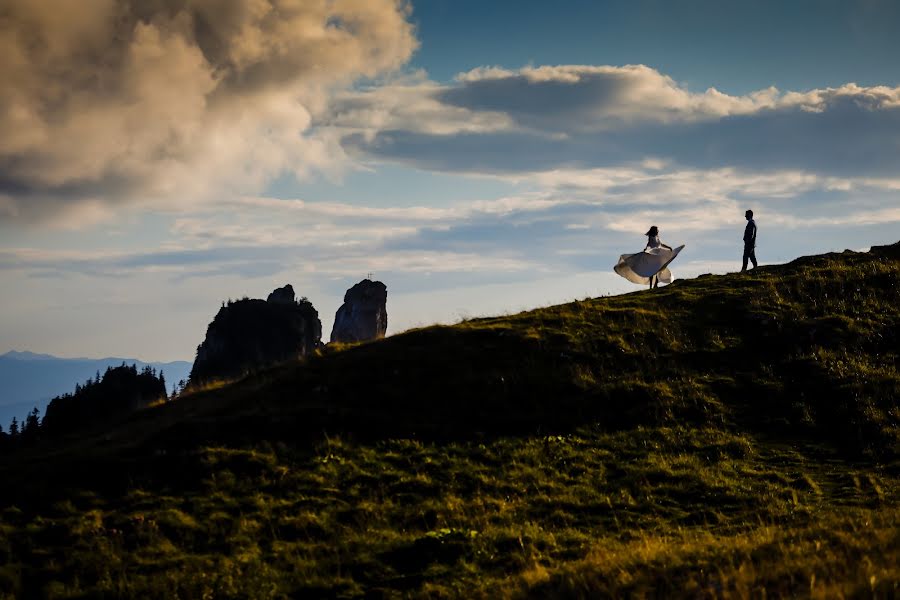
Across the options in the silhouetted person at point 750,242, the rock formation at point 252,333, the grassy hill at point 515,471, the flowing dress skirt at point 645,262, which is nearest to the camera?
the grassy hill at point 515,471

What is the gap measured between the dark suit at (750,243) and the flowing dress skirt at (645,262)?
18.5 feet

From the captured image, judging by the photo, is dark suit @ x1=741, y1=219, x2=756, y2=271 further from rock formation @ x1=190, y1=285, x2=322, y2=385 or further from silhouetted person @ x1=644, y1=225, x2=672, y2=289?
rock formation @ x1=190, y1=285, x2=322, y2=385

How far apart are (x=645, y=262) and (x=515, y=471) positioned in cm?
2464

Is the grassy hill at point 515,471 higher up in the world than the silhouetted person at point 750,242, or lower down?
lower down

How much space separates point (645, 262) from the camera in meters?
42.6

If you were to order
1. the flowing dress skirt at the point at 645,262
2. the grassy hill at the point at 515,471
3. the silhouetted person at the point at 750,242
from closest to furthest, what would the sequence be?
the grassy hill at the point at 515,471 < the flowing dress skirt at the point at 645,262 < the silhouetted person at the point at 750,242

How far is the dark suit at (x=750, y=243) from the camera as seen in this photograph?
44438 mm

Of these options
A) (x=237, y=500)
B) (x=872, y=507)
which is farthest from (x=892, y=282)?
(x=237, y=500)

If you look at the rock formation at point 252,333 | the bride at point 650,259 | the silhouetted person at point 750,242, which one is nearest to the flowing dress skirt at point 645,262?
the bride at point 650,259

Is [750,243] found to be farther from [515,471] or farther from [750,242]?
[515,471]

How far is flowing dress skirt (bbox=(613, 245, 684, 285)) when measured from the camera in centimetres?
4247

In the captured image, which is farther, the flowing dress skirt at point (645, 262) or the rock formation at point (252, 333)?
the rock formation at point (252, 333)

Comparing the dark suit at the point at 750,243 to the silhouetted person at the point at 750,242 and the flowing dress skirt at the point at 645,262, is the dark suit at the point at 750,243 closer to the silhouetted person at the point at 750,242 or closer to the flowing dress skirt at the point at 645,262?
the silhouetted person at the point at 750,242

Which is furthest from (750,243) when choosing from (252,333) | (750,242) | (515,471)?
(252,333)
